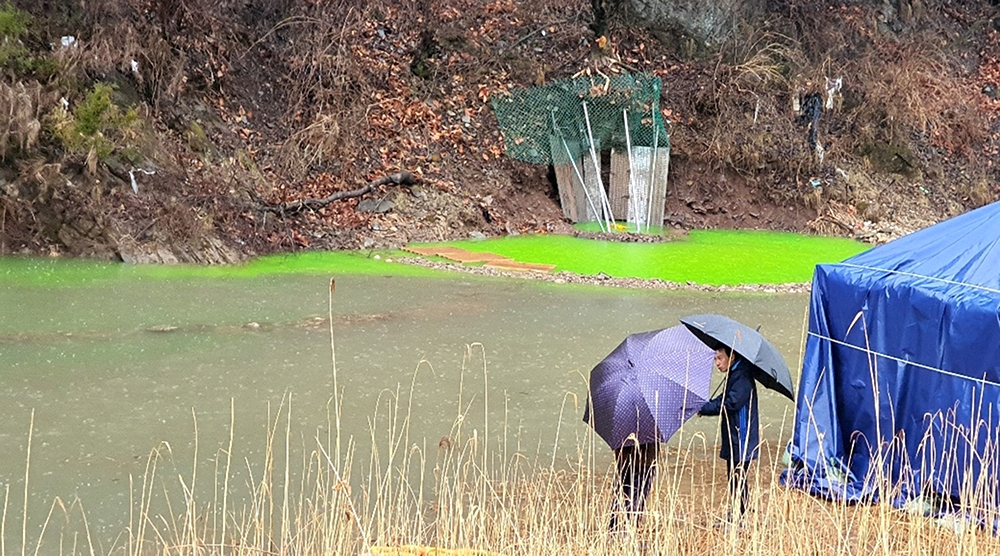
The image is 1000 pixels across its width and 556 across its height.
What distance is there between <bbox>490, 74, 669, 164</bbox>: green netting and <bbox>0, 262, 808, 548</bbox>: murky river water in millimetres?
4244

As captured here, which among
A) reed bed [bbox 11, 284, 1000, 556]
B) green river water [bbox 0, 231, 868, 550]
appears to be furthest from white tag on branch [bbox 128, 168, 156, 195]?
reed bed [bbox 11, 284, 1000, 556]

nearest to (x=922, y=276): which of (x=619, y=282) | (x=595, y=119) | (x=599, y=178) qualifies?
(x=619, y=282)

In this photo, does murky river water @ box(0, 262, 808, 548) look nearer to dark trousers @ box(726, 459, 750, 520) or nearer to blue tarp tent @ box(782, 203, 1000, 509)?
dark trousers @ box(726, 459, 750, 520)

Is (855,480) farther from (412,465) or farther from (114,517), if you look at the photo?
(114,517)

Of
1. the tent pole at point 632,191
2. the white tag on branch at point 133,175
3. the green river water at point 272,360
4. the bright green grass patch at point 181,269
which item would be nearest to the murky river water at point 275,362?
the green river water at point 272,360

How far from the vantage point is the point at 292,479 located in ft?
16.6

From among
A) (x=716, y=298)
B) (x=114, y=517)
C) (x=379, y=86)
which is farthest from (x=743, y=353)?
(x=379, y=86)

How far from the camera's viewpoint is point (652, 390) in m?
3.71

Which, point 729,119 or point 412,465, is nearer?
point 412,465

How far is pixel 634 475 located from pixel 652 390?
400 millimetres

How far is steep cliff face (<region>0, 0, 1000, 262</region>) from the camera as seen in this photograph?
11.1 meters

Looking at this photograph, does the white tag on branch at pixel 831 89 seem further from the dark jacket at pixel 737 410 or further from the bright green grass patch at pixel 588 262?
the dark jacket at pixel 737 410

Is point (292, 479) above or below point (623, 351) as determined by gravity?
below

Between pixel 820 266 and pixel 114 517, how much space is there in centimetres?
340
